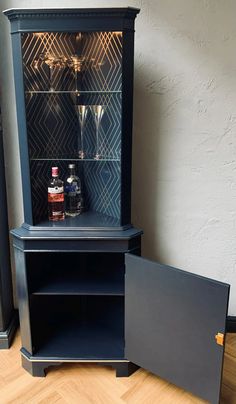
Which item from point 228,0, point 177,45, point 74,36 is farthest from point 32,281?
point 228,0

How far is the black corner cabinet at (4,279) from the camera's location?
1.97 meters

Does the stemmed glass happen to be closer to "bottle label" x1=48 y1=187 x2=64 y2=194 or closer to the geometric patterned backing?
the geometric patterned backing

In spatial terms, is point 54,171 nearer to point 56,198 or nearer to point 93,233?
point 56,198

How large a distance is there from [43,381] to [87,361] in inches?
10.0

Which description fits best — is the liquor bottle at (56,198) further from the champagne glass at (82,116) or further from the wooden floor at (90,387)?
the wooden floor at (90,387)

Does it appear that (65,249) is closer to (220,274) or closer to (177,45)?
(220,274)

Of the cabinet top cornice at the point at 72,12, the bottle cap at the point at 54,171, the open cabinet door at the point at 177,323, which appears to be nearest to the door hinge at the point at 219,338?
the open cabinet door at the point at 177,323

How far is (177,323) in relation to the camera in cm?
154

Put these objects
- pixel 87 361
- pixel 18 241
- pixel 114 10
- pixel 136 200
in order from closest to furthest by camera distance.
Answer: pixel 114 10, pixel 18 241, pixel 87 361, pixel 136 200

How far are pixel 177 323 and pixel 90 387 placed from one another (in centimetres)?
61

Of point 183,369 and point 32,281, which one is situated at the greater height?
point 32,281

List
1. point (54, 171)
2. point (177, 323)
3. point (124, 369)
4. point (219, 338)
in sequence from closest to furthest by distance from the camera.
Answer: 1. point (219, 338)
2. point (177, 323)
3. point (54, 171)
4. point (124, 369)

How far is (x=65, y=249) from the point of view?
1.65 meters

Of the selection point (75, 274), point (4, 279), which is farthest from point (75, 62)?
point (4, 279)
